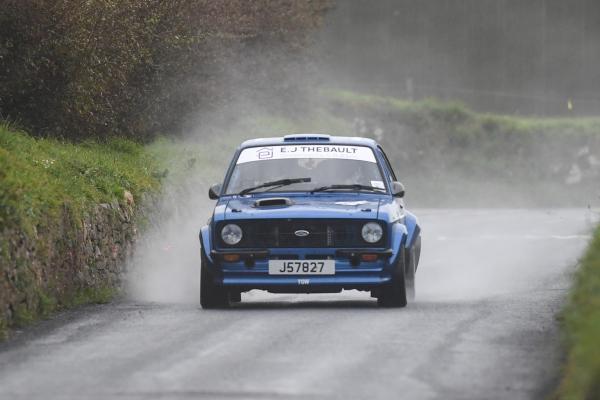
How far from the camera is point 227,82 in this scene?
33469 mm

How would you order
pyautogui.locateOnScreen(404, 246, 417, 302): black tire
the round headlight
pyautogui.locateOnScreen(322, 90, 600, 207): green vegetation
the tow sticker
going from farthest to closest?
1. pyautogui.locateOnScreen(322, 90, 600, 207): green vegetation
2. the tow sticker
3. pyautogui.locateOnScreen(404, 246, 417, 302): black tire
4. the round headlight

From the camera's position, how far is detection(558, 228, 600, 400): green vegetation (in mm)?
Answer: 8375

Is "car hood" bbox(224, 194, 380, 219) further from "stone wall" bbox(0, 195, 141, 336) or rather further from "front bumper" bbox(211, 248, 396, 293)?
"stone wall" bbox(0, 195, 141, 336)

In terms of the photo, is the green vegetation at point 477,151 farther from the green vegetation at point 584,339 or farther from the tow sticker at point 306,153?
the green vegetation at point 584,339

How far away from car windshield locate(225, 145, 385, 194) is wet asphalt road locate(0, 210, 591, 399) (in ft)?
4.01

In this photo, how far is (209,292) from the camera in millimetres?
15070

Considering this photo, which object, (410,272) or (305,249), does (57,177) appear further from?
(410,272)

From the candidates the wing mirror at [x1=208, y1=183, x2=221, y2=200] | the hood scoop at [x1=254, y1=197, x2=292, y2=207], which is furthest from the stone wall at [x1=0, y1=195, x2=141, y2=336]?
the hood scoop at [x1=254, y1=197, x2=292, y2=207]

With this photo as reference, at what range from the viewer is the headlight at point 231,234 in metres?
15.0

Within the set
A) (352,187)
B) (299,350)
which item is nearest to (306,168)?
(352,187)

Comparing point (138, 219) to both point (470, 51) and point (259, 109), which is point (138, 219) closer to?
point (259, 109)

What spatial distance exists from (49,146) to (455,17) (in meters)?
40.5

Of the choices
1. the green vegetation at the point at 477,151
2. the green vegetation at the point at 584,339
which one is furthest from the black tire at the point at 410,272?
the green vegetation at the point at 477,151

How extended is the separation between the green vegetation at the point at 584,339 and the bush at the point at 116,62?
9.20 meters
